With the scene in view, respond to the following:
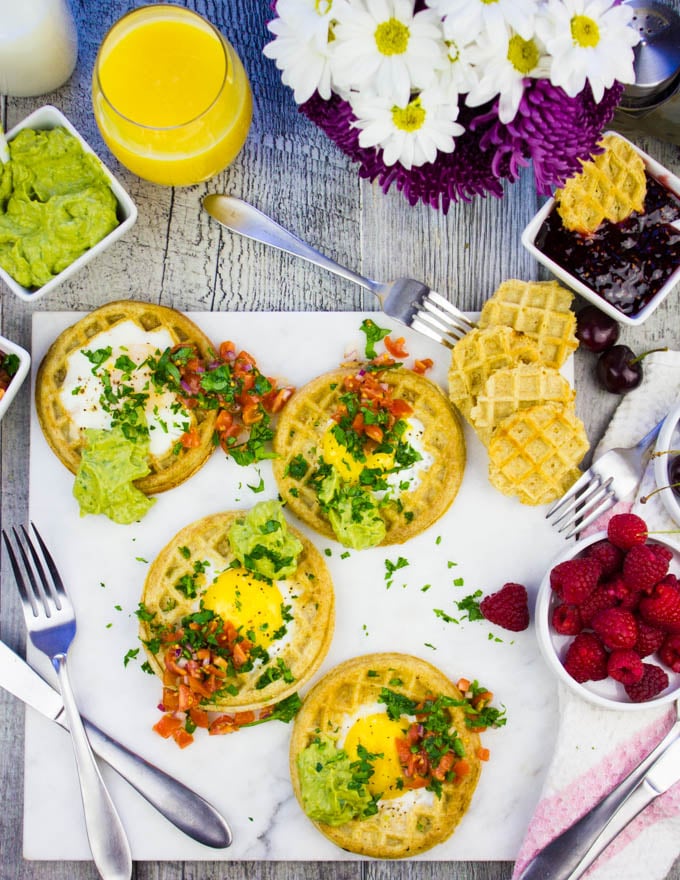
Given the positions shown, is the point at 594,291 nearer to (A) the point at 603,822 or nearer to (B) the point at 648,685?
(B) the point at 648,685

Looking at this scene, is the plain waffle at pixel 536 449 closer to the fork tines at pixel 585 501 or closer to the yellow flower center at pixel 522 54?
the fork tines at pixel 585 501

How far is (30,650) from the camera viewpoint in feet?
11.5

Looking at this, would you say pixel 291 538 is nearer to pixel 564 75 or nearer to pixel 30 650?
pixel 30 650

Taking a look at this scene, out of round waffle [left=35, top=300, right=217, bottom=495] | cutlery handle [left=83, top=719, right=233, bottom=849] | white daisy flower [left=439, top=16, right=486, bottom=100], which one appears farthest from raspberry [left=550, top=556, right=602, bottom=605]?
white daisy flower [left=439, top=16, right=486, bottom=100]

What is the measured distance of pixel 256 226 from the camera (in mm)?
3588

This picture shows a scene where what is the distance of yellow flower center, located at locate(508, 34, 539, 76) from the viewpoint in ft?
7.86

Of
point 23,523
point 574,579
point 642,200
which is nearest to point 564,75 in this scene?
point 642,200

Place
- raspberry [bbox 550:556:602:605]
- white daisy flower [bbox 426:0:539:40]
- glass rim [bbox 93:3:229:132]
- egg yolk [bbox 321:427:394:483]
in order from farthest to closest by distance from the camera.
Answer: egg yolk [bbox 321:427:394:483]
raspberry [bbox 550:556:602:605]
glass rim [bbox 93:3:229:132]
white daisy flower [bbox 426:0:539:40]

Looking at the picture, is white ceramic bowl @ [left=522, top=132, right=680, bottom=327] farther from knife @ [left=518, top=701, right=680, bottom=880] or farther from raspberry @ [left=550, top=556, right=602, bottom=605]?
knife @ [left=518, top=701, right=680, bottom=880]

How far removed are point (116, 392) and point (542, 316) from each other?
5.59 ft

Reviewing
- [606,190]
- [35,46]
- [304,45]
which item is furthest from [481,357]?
[35,46]

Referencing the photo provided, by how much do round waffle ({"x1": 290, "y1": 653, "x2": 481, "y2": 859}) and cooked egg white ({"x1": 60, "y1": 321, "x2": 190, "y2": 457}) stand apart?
1.16 metres

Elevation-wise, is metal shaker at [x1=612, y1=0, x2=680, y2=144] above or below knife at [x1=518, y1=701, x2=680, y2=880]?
above

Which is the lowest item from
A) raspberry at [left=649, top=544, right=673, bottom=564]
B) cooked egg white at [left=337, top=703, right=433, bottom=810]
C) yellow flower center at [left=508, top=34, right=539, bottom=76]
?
cooked egg white at [left=337, top=703, right=433, bottom=810]
